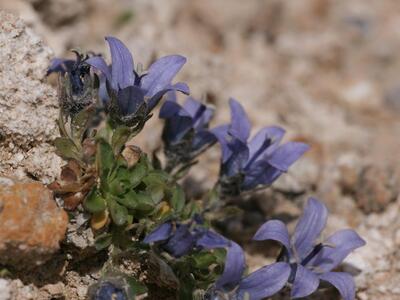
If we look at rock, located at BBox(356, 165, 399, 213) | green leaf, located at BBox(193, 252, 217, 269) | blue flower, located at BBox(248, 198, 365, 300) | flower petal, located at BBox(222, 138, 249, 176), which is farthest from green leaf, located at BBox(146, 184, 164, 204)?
rock, located at BBox(356, 165, 399, 213)

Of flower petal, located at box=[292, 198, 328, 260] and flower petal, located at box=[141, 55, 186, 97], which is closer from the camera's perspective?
flower petal, located at box=[141, 55, 186, 97]

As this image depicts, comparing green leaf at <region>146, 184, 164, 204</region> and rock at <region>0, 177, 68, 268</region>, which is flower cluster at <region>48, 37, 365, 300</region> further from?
rock at <region>0, 177, 68, 268</region>

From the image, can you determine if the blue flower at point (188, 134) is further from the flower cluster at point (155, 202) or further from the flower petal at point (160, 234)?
the flower petal at point (160, 234)

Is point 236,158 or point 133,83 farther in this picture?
point 236,158

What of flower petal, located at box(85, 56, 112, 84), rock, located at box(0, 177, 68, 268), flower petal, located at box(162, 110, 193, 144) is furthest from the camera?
flower petal, located at box(162, 110, 193, 144)

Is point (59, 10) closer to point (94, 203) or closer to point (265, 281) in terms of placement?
point (94, 203)

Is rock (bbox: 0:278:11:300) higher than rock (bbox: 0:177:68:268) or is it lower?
lower

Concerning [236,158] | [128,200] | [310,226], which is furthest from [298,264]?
[128,200]
